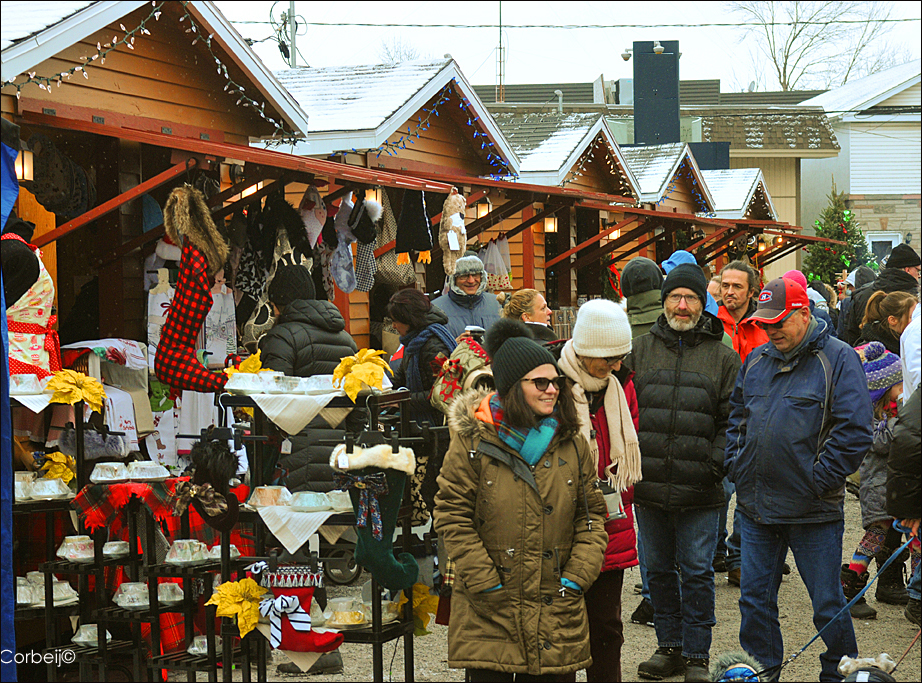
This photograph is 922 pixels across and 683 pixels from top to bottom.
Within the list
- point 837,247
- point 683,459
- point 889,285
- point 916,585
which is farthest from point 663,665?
point 837,247

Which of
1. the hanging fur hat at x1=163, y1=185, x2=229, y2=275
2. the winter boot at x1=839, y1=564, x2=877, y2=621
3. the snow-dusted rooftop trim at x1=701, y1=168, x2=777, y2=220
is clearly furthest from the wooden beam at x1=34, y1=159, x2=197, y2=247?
the snow-dusted rooftop trim at x1=701, y1=168, x2=777, y2=220

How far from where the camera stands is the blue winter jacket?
440 cm

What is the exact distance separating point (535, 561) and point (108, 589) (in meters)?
2.99

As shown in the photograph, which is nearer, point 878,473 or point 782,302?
point 782,302

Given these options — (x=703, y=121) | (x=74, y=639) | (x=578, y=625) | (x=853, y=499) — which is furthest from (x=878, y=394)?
(x=703, y=121)

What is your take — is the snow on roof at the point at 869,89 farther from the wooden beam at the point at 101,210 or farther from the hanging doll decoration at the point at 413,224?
the wooden beam at the point at 101,210

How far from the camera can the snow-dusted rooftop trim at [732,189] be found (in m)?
21.4

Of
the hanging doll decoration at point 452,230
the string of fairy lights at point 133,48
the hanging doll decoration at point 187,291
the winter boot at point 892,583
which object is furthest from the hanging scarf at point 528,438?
the hanging doll decoration at point 452,230

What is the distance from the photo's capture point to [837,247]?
27484 millimetres

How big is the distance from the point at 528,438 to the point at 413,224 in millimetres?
5089

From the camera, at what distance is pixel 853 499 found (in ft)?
33.6

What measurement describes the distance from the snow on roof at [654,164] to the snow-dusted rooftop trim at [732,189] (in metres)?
2.63

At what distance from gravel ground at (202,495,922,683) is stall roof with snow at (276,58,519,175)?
4.58 metres

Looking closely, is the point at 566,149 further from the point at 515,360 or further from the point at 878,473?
the point at 515,360
